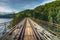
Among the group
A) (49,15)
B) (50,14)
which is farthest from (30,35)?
Result: (49,15)

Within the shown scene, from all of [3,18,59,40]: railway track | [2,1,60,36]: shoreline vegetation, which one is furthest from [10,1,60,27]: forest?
[3,18,59,40]: railway track

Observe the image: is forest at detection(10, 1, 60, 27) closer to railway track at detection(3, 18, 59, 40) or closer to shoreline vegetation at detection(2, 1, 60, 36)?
shoreline vegetation at detection(2, 1, 60, 36)

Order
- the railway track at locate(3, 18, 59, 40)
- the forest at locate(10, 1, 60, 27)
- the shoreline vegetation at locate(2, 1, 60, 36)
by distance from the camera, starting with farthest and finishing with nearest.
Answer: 1. the forest at locate(10, 1, 60, 27)
2. the shoreline vegetation at locate(2, 1, 60, 36)
3. the railway track at locate(3, 18, 59, 40)

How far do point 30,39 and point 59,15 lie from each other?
22.0 m

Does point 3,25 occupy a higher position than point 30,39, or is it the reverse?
point 3,25

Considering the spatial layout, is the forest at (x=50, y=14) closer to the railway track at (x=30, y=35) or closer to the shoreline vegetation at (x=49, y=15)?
the shoreline vegetation at (x=49, y=15)

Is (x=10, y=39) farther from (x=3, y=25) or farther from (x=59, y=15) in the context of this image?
(x=59, y=15)

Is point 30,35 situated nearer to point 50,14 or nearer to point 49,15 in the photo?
point 50,14

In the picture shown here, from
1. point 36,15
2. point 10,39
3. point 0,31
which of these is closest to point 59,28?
point 10,39

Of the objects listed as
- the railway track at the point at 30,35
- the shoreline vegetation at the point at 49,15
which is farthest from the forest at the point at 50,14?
the railway track at the point at 30,35

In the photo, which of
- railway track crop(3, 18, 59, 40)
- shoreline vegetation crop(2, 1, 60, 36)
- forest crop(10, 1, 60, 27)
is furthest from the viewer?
forest crop(10, 1, 60, 27)

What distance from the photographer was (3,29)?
10.0 metres

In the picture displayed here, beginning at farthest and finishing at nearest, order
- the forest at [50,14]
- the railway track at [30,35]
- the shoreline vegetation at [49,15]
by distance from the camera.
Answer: the forest at [50,14] → the shoreline vegetation at [49,15] → the railway track at [30,35]

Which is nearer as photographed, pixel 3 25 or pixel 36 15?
pixel 3 25
